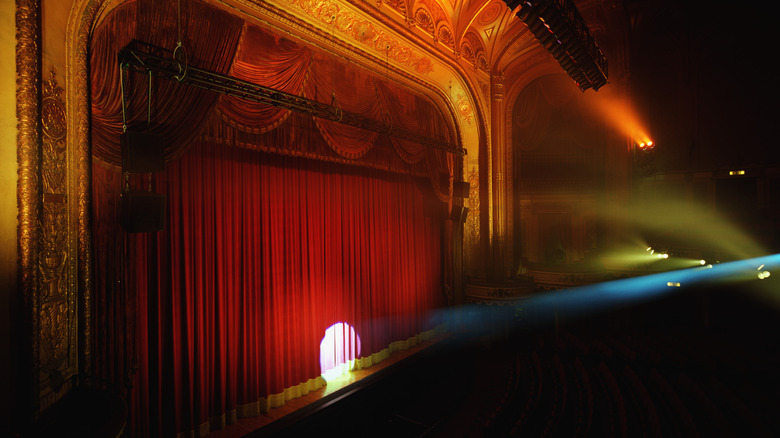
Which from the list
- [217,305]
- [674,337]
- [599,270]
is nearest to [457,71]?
[599,270]

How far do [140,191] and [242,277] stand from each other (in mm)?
1604

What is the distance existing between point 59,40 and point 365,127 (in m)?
2.85

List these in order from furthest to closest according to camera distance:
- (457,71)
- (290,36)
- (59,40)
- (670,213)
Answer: (670,213), (457,71), (290,36), (59,40)

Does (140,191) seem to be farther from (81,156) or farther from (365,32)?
(365,32)

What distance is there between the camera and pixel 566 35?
3879 mm

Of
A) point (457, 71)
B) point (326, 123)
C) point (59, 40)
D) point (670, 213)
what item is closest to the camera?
point (59, 40)

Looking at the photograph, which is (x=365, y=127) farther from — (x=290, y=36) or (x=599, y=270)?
(x=599, y=270)

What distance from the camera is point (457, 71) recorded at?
6.08 m

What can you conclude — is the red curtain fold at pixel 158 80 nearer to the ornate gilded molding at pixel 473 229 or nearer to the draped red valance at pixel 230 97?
the draped red valance at pixel 230 97

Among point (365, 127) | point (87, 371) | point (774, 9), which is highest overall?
point (774, 9)

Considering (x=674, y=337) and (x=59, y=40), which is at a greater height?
(x=59, y=40)

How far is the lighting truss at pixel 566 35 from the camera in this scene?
3477mm

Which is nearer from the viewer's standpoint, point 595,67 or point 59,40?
point 59,40

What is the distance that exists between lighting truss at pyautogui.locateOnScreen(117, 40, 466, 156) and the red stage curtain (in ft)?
2.31
